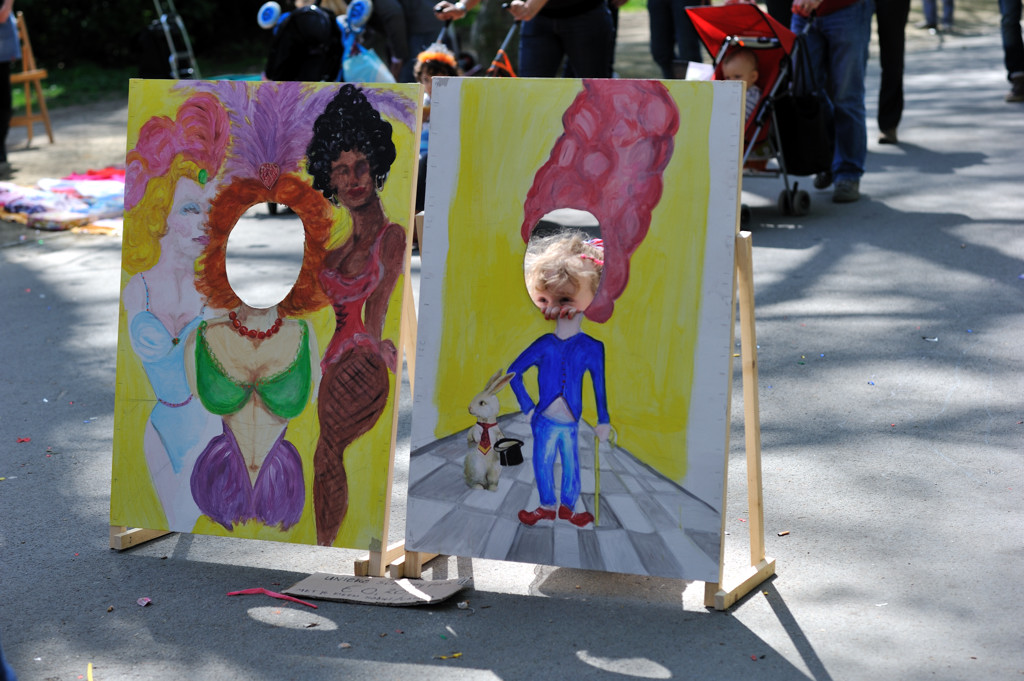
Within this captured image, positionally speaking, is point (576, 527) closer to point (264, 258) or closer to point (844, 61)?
point (264, 258)

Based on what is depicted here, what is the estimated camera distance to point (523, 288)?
286 cm

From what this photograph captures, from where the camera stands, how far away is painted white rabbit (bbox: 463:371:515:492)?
2861 mm

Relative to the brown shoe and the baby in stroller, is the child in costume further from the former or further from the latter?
the baby in stroller

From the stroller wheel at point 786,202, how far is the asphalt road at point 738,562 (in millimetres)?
1570

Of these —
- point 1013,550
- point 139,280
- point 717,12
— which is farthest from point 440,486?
point 717,12

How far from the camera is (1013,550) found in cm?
293

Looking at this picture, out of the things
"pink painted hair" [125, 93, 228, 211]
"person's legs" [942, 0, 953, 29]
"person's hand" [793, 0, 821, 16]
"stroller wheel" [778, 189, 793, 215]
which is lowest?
"stroller wheel" [778, 189, 793, 215]

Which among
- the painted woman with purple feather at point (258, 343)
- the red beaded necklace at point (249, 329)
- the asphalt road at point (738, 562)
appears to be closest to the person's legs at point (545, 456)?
the asphalt road at point (738, 562)

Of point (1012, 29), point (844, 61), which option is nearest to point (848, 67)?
point (844, 61)

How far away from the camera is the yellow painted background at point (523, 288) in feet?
8.92

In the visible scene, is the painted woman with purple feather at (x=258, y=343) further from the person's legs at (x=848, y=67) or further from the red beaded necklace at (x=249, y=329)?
the person's legs at (x=848, y=67)

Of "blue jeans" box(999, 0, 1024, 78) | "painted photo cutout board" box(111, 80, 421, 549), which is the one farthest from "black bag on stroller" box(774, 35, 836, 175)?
"painted photo cutout board" box(111, 80, 421, 549)

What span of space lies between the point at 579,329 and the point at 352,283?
650 mm

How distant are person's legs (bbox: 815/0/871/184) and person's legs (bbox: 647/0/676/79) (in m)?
2.09
